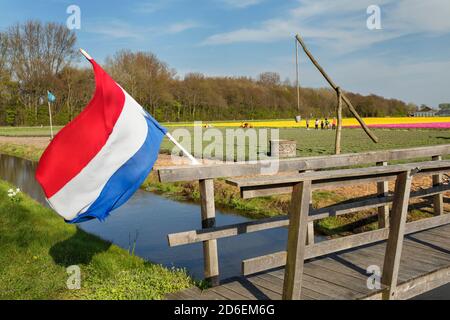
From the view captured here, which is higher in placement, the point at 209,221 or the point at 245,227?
the point at 209,221

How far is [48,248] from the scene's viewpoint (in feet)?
24.5

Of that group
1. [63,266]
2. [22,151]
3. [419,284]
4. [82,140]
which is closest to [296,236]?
[419,284]

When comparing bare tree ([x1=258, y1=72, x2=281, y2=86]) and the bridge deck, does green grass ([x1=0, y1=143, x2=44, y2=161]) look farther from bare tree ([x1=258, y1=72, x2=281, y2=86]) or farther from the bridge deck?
bare tree ([x1=258, y1=72, x2=281, y2=86])

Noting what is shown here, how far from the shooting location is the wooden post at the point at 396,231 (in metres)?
4.02

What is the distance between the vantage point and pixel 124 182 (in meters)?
4.37

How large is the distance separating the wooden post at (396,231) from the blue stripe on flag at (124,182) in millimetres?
2461

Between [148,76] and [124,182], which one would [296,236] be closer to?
[124,182]

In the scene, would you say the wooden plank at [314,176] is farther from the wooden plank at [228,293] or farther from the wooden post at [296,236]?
the wooden plank at [228,293]

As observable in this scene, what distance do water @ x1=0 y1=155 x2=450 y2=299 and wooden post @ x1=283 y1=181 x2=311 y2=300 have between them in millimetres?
3352

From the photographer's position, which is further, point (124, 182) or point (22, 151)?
point (22, 151)

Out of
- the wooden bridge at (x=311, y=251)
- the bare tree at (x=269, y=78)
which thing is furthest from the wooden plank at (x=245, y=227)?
the bare tree at (x=269, y=78)

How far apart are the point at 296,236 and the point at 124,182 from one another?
73.6 inches

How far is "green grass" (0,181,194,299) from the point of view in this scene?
503 centimetres

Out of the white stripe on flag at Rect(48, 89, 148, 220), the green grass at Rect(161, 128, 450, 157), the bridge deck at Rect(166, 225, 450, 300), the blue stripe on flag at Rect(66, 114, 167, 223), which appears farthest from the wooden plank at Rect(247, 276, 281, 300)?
the green grass at Rect(161, 128, 450, 157)
